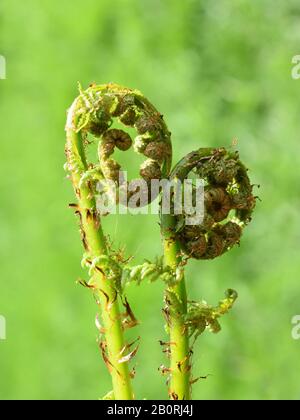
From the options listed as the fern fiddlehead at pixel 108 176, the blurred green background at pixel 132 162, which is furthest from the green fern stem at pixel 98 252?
the blurred green background at pixel 132 162

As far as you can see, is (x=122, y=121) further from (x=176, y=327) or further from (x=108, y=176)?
(x=176, y=327)

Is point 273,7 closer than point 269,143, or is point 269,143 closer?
point 269,143

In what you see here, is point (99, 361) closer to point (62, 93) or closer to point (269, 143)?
point (269, 143)

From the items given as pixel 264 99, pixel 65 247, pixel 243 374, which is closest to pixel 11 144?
pixel 65 247

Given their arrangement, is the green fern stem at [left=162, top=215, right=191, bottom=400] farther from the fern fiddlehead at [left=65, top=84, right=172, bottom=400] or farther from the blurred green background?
the blurred green background

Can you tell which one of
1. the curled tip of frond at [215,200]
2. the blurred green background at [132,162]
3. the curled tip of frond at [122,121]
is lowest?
the curled tip of frond at [215,200]

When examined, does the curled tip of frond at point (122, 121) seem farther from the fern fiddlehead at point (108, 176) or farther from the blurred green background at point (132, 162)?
the blurred green background at point (132, 162)

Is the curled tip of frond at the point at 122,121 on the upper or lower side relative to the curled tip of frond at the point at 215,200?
upper
